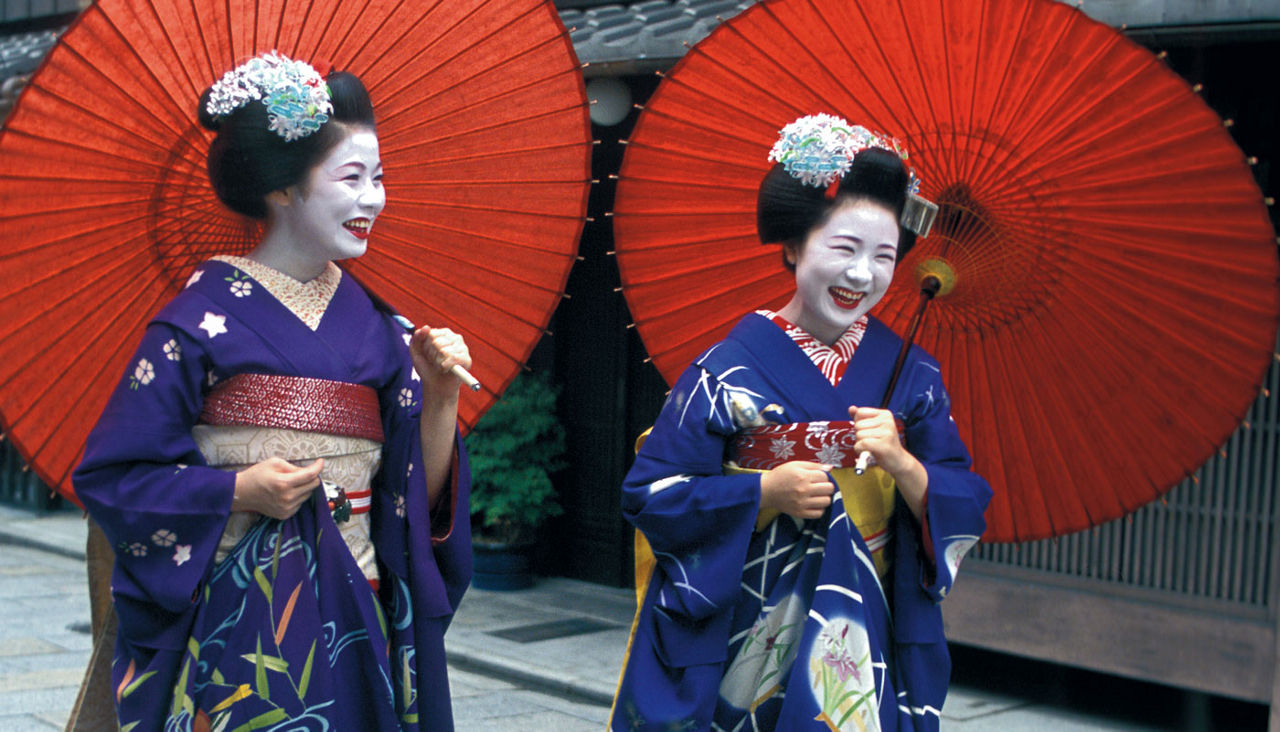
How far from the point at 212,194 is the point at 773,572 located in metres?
1.47

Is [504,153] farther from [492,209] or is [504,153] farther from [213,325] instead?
[213,325]

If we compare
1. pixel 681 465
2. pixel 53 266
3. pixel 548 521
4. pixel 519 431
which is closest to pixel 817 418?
pixel 681 465

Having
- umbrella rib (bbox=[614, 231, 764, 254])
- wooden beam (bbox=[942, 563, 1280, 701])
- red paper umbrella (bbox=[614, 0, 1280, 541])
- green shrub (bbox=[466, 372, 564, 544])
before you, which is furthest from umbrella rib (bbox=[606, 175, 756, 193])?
green shrub (bbox=[466, 372, 564, 544])

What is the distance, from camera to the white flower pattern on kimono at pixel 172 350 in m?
2.39

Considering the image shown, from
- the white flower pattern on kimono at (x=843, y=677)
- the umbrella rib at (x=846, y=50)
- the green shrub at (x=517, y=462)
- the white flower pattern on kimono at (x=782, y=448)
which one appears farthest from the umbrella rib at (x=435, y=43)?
the green shrub at (x=517, y=462)

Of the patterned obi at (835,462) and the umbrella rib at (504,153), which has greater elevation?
the umbrella rib at (504,153)

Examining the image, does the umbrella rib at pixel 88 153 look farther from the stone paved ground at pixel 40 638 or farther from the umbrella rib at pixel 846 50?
the stone paved ground at pixel 40 638

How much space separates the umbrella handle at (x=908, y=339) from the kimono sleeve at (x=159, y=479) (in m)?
1.26

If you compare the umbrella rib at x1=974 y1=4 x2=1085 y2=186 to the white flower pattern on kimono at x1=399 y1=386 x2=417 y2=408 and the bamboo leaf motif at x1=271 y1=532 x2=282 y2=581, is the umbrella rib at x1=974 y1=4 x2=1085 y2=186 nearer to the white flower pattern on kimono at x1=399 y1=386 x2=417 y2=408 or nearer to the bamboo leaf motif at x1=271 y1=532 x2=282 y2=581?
the white flower pattern on kimono at x1=399 y1=386 x2=417 y2=408

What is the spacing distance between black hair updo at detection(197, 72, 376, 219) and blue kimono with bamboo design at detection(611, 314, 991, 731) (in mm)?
925

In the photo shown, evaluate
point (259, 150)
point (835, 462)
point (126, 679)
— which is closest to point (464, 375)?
point (259, 150)

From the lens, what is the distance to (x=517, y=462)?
8.15 metres

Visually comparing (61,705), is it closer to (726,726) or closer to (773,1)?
(726,726)

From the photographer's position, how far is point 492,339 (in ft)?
9.83
